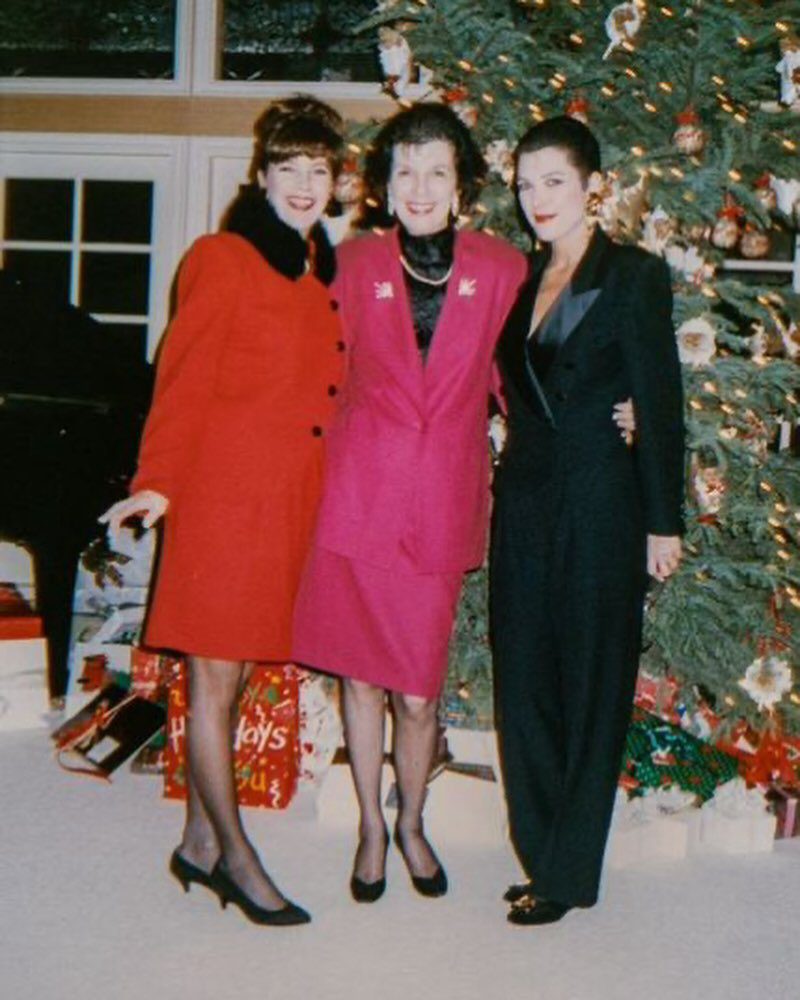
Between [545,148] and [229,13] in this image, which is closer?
[545,148]

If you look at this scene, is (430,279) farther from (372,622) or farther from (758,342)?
(758,342)

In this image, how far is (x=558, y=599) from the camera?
214 cm

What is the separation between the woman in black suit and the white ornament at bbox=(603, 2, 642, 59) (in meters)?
0.77

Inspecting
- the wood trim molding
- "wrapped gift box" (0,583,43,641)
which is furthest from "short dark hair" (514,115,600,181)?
the wood trim molding

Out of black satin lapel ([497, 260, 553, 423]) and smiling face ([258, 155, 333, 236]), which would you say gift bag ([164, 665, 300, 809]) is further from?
smiling face ([258, 155, 333, 236])

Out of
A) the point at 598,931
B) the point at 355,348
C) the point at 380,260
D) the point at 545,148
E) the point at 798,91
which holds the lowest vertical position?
the point at 598,931

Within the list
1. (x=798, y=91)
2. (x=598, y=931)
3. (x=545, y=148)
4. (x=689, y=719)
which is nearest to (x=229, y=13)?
(x=798, y=91)

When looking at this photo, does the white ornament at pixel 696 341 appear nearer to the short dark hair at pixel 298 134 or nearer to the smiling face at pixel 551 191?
the smiling face at pixel 551 191

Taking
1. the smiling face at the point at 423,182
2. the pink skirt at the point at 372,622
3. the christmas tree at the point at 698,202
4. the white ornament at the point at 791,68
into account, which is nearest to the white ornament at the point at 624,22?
the christmas tree at the point at 698,202

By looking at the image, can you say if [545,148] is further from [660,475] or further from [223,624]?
[223,624]

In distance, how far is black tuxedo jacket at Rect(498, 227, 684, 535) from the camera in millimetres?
2064

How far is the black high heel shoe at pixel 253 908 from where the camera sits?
2.15 metres

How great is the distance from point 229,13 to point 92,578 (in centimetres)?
259

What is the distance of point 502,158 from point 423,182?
26.4 inches
